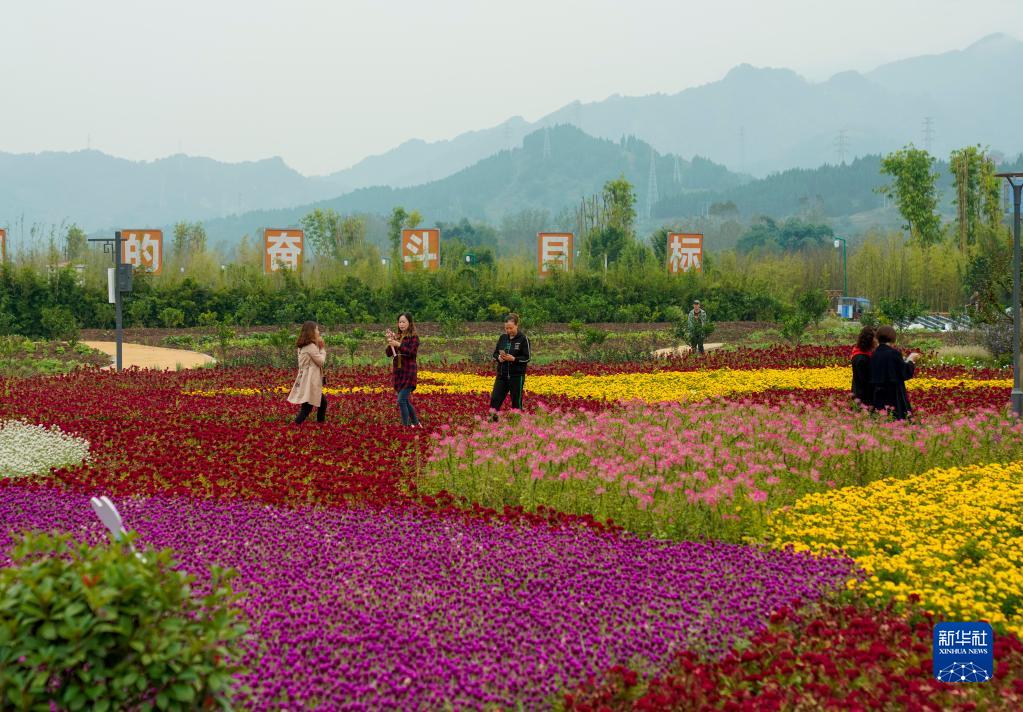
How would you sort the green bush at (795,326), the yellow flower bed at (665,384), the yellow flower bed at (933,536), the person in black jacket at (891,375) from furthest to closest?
the green bush at (795,326), the yellow flower bed at (665,384), the person in black jacket at (891,375), the yellow flower bed at (933,536)

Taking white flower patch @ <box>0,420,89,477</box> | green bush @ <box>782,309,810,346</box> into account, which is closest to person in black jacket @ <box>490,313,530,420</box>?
white flower patch @ <box>0,420,89,477</box>

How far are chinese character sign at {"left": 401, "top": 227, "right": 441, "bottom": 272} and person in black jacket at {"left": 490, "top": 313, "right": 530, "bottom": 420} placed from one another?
79.4ft

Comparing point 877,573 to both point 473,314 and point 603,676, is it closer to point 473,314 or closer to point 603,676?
point 603,676

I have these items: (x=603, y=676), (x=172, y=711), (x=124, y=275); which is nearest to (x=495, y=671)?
(x=603, y=676)

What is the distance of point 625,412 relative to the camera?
11.2 meters

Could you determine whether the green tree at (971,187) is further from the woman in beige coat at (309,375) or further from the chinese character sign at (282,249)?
the woman in beige coat at (309,375)

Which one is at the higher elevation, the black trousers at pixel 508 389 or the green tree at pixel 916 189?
the green tree at pixel 916 189

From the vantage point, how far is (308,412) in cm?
1140

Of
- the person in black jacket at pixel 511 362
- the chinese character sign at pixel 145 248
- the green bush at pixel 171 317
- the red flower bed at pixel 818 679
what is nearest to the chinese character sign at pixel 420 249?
the chinese character sign at pixel 145 248

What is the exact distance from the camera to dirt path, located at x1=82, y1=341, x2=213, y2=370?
67.2 feet

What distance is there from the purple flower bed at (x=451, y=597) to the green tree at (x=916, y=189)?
50.4m

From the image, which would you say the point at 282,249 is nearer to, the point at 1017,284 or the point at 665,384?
the point at 665,384

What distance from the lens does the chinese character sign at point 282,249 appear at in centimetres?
3509

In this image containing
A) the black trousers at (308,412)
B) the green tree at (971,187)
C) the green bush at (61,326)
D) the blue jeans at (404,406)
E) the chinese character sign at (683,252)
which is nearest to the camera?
the blue jeans at (404,406)
